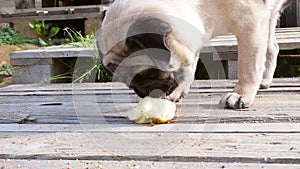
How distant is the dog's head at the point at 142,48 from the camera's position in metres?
1.40

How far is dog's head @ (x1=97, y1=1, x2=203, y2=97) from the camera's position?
140 centimetres

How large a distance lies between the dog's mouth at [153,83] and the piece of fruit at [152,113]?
3.1 inches

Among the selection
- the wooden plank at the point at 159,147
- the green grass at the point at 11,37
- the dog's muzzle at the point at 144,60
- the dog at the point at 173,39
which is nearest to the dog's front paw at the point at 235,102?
the dog at the point at 173,39

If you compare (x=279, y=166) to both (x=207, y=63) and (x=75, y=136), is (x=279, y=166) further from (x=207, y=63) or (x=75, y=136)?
(x=207, y=63)

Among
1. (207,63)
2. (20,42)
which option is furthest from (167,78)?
(20,42)

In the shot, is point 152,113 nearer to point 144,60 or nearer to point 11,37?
point 144,60

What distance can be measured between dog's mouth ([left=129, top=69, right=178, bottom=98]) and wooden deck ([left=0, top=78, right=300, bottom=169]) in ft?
0.35

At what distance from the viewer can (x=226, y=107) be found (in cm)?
173

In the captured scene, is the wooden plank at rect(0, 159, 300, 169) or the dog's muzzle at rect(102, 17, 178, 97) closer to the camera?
the wooden plank at rect(0, 159, 300, 169)

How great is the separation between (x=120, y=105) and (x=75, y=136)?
55 centimetres

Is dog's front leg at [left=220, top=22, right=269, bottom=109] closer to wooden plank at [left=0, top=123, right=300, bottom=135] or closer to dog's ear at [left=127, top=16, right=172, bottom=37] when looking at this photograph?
wooden plank at [left=0, top=123, right=300, bottom=135]

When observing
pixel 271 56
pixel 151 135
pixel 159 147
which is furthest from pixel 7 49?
pixel 159 147

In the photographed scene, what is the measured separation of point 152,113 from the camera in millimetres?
1508

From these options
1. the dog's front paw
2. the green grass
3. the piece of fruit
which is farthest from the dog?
the green grass
